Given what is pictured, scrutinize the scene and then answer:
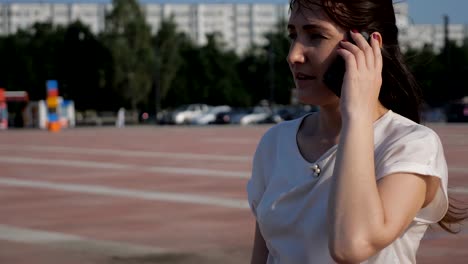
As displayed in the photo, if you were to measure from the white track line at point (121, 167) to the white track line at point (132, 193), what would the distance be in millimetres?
2048

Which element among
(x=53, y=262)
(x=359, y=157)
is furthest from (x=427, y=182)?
(x=53, y=262)

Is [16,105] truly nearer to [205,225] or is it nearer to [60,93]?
Answer: [60,93]

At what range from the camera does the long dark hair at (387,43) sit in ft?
6.64

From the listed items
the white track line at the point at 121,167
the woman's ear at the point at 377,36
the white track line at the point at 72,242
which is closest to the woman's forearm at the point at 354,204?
the woman's ear at the point at 377,36

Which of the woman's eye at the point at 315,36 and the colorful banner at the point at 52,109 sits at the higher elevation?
the woman's eye at the point at 315,36

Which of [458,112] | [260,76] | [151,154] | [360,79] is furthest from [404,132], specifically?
[260,76]

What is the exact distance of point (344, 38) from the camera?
2020 millimetres

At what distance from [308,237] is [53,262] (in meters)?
4.47

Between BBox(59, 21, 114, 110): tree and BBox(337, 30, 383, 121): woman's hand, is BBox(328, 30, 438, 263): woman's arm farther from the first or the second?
BBox(59, 21, 114, 110): tree

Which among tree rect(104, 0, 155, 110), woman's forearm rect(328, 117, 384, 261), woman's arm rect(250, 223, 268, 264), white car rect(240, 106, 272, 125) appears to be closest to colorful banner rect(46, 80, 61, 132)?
white car rect(240, 106, 272, 125)

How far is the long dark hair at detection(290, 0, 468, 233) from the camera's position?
2.02 m

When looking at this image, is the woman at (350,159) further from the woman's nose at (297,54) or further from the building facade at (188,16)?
the building facade at (188,16)

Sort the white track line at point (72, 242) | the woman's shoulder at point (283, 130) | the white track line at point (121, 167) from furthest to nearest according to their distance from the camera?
the white track line at point (121, 167), the white track line at point (72, 242), the woman's shoulder at point (283, 130)

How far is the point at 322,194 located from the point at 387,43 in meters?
0.39
